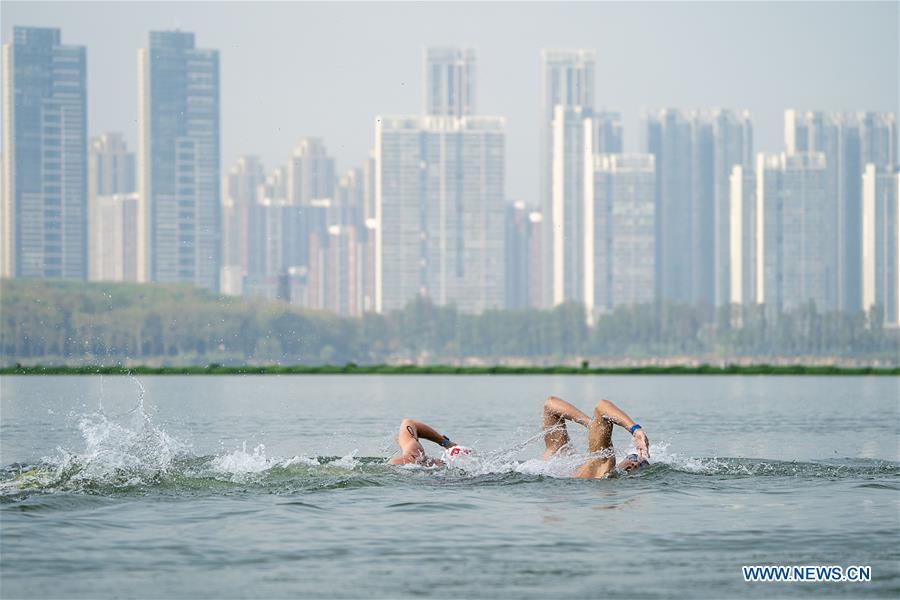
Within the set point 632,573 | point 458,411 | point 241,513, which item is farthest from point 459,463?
point 458,411

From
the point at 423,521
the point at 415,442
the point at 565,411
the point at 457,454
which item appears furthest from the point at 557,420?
the point at 423,521

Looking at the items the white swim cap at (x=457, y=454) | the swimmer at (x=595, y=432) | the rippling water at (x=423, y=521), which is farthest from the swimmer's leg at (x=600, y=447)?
the white swim cap at (x=457, y=454)

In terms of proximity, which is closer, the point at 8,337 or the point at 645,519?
the point at 645,519

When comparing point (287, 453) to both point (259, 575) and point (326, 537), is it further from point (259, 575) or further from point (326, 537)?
point (259, 575)

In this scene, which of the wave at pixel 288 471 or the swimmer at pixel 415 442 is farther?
the swimmer at pixel 415 442

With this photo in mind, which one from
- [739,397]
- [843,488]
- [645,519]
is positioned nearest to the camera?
[645,519]

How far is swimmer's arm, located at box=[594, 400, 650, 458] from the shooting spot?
15.9 meters

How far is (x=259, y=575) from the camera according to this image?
12.0 metres

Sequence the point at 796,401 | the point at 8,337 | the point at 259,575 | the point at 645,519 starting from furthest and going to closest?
the point at 8,337 < the point at 796,401 < the point at 645,519 < the point at 259,575

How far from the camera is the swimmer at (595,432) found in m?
16.4

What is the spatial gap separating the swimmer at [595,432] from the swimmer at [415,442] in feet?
4.79

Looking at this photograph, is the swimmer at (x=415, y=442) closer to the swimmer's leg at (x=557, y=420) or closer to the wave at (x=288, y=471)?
the wave at (x=288, y=471)

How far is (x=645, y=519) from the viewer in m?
15.1

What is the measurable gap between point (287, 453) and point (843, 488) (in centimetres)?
965
